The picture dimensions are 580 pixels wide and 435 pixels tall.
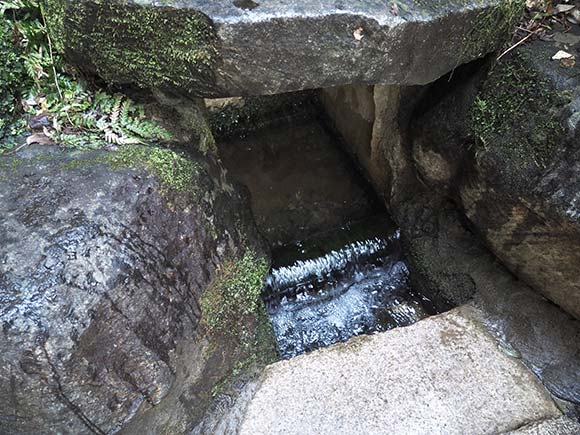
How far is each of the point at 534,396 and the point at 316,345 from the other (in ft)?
5.24

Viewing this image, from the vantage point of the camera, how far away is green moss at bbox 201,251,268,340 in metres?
3.27

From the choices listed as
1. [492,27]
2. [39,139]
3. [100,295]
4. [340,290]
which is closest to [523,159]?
[492,27]

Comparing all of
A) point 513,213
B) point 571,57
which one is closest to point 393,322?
point 513,213

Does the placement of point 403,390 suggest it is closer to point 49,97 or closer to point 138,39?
point 138,39

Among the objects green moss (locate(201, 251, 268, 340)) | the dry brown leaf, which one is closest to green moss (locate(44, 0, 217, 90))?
the dry brown leaf

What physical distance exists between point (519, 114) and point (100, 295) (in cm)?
279

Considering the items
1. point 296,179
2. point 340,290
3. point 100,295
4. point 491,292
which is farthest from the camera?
point 296,179

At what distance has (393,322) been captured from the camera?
4211 mm

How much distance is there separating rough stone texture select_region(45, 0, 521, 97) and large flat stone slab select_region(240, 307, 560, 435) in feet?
5.81

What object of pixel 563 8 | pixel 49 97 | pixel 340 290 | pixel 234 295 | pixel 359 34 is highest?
pixel 563 8

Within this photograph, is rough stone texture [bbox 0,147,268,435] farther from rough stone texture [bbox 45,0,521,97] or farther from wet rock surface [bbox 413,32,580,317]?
wet rock surface [bbox 413,32,580,317]

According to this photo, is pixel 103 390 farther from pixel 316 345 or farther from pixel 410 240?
pixel 410 240

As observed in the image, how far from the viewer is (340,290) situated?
14.5 feet

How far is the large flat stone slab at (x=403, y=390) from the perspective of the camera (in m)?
3.10
